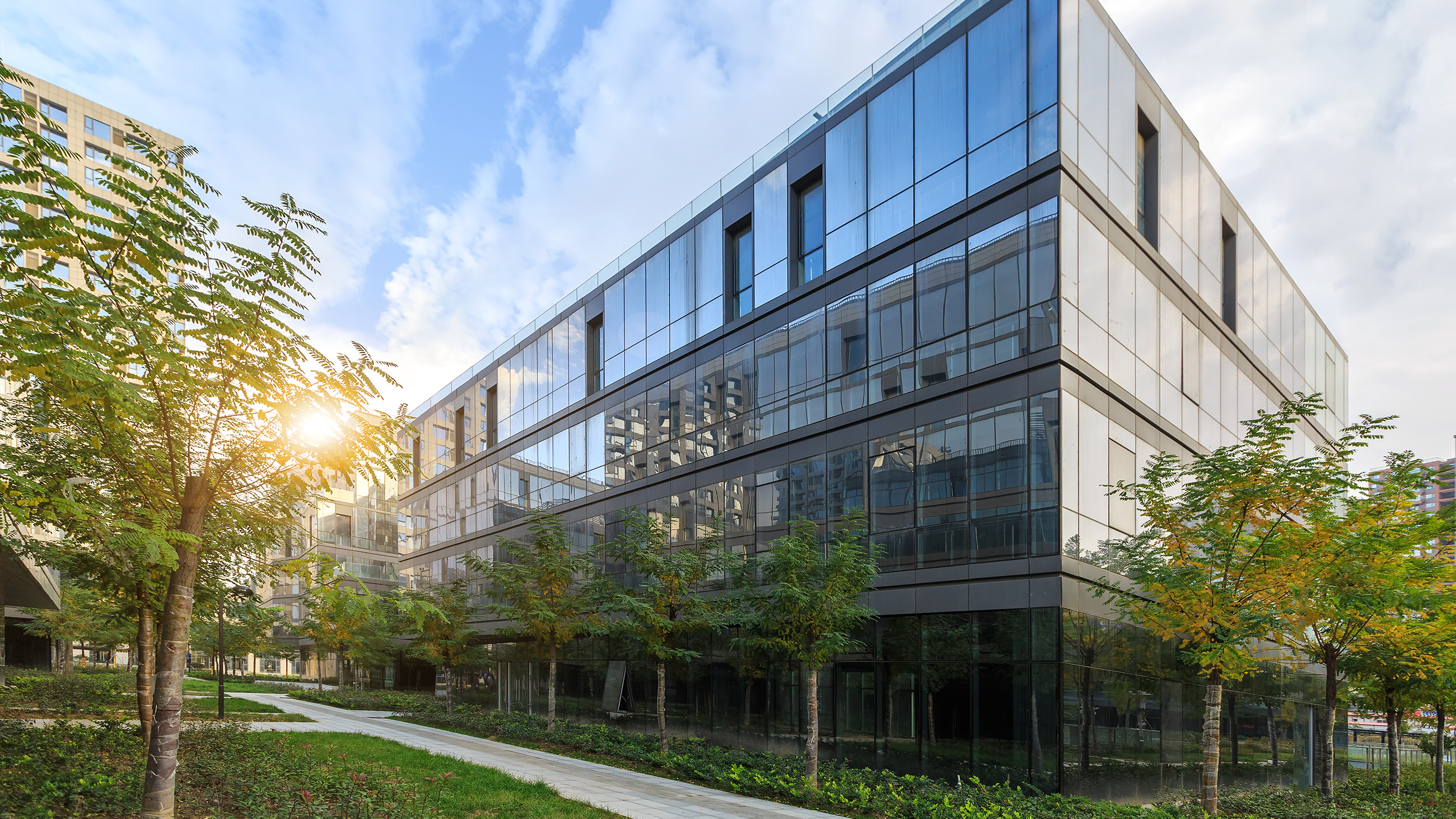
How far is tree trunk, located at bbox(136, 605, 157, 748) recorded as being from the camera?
47.3 feet

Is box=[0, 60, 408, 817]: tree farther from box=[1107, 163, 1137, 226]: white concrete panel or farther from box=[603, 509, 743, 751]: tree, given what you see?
box=[1107, 163, 1137, 226]: white concrete panel

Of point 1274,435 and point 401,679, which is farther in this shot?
point 401,679

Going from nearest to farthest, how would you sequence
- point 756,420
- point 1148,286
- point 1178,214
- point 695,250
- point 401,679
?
1. point 1148,286
2. point 1178,214
3. point 756,420
4. point 695,250
5. point 401,679

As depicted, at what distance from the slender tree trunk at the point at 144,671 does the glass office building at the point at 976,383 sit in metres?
14.7

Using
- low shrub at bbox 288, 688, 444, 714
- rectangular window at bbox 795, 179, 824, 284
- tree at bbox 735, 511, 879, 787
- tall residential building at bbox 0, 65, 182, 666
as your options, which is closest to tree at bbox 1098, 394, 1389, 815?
tree at bbox 735, 511, 879, 787

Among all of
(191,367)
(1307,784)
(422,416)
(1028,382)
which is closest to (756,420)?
(1028,382)

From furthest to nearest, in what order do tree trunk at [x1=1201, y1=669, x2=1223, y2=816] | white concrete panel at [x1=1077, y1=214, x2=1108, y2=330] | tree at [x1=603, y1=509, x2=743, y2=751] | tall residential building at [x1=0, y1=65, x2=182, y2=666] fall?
1. tall residential building at [x1=0, y1=65, x2=182, y2=666]
2. tree at [x1=603, y1=509, x2=743, y2=751]
3. white concrete panel at [x1=1077, y1=214, x2=1108, y2=330]
4. tree trunk at [x1=1201, y1=669, x2=1223, y2=816]

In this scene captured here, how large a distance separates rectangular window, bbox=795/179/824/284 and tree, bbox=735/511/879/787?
907 cm

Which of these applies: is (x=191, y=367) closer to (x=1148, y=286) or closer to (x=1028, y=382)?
(x=1028, y=382)

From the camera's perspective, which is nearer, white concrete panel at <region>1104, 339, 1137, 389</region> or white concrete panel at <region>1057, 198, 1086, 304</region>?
white concrete panel at <region>1057, 198, 1086, 304</region>

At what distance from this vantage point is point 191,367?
27.3 ft

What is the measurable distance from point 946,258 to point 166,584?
1687 cm

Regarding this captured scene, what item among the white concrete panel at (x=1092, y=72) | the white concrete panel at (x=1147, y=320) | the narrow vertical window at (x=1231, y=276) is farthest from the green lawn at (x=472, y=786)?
the narrow vertical window at (x=1231, y=276)

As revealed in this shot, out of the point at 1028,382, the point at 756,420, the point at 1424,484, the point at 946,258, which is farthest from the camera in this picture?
the point at 756,420
